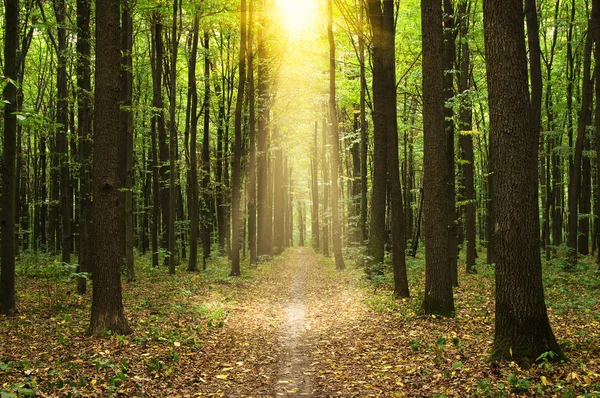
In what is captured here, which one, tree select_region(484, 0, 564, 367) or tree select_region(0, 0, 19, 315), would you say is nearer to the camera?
tree select_region(484, 0, 564, 367)

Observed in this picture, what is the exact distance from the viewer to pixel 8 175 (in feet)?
31.8

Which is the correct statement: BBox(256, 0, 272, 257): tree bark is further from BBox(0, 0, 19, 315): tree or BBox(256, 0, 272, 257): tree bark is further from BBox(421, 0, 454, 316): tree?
BBox(0, 0, 19, 315): tree

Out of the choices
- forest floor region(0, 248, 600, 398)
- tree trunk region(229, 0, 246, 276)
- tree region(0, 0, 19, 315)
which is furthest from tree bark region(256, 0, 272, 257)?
tree region(0, 0, 19, 315)

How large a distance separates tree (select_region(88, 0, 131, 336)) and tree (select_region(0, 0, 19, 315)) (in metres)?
2.85

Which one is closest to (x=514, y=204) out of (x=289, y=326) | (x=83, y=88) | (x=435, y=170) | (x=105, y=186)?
(x=435, y=170)

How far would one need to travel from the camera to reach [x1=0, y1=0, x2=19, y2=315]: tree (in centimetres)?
959

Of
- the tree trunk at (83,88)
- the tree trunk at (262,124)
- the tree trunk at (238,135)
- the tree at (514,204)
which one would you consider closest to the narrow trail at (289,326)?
the tree trunk at (238,135)

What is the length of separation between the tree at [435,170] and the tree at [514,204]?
3.74 metres

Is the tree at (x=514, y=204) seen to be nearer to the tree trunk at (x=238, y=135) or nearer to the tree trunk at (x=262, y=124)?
the tree trunk at (x=238, y=135)

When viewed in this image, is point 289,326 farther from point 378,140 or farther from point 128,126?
point 128,126

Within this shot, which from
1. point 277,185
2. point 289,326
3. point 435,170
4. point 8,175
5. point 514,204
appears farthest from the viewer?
point 277,185

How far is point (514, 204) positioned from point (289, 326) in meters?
6.67

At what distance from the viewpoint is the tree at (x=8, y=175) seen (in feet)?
31.5

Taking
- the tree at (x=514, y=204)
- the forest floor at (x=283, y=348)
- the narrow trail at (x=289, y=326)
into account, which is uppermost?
the tree at (x=514, y=204)
